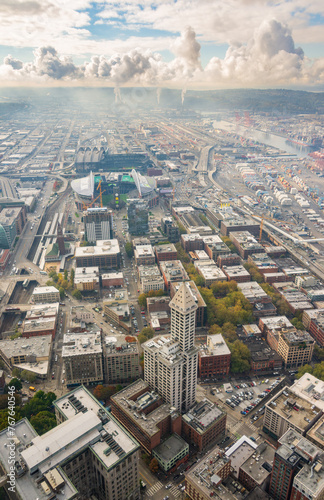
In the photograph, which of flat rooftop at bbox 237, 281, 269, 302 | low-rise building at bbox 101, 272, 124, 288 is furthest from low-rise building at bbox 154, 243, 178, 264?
flat rooftop at bbox 237, 281, 269, 302

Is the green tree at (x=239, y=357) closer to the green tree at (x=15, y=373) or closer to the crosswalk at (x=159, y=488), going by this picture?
the crosswalk at (x=159, y=488)

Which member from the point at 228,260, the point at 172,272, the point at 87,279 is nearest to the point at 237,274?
the point at 228,260

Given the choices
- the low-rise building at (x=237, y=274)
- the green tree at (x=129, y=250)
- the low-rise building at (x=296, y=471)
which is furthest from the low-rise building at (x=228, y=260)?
the low-rise building at (x=296, y=471)

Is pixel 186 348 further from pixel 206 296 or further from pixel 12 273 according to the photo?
pixel 12 273

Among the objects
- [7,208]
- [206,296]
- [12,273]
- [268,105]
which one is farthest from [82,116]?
[206,296]

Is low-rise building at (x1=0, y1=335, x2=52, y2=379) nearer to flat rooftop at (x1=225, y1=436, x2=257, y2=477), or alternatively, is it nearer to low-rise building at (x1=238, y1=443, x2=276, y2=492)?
flat rooftop at (x1=225, y1=436, x2=257, y2=477)
